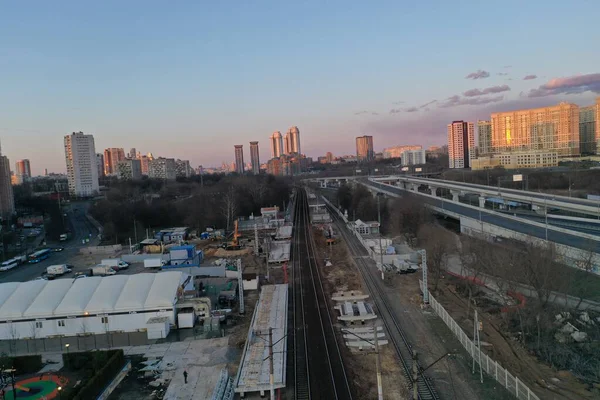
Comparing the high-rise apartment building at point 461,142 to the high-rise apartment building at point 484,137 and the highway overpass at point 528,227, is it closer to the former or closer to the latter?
the high-rise apartment building at point 484,137

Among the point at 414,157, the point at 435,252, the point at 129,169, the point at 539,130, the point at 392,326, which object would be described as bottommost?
the point at 392,326

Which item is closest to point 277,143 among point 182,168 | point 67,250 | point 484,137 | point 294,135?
point 294,135

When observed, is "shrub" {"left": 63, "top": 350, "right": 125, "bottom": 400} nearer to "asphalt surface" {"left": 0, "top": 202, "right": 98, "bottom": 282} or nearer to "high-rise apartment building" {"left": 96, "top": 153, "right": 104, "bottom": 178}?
"asphalt surface" {"left": 0, "top": 202, "right": 98, "bottom": 282}

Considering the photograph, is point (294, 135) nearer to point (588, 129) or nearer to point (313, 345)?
point (588, 129)

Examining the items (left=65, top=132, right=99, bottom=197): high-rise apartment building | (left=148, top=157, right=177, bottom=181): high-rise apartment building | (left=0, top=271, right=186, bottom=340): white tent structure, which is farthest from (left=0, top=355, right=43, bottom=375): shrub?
(left=148, top=157, right=177, bottom=181): high-rise apartment building

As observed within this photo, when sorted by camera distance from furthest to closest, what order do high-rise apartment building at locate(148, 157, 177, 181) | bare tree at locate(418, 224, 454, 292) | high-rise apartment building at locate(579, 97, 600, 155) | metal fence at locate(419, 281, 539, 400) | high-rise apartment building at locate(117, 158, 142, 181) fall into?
high-rise apartment building at locate(148, 157, 177, 181)
high-rise apartment building at locate(117, 158, 142, 181)
high-rise apartment building at locate(579, 97, 600, 155)
bare tree at locate(418, 224, 454, 292)
metal fence at locate(419, 281, 539, 400)

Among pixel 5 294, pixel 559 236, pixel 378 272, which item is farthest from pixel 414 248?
pixel 5 294
